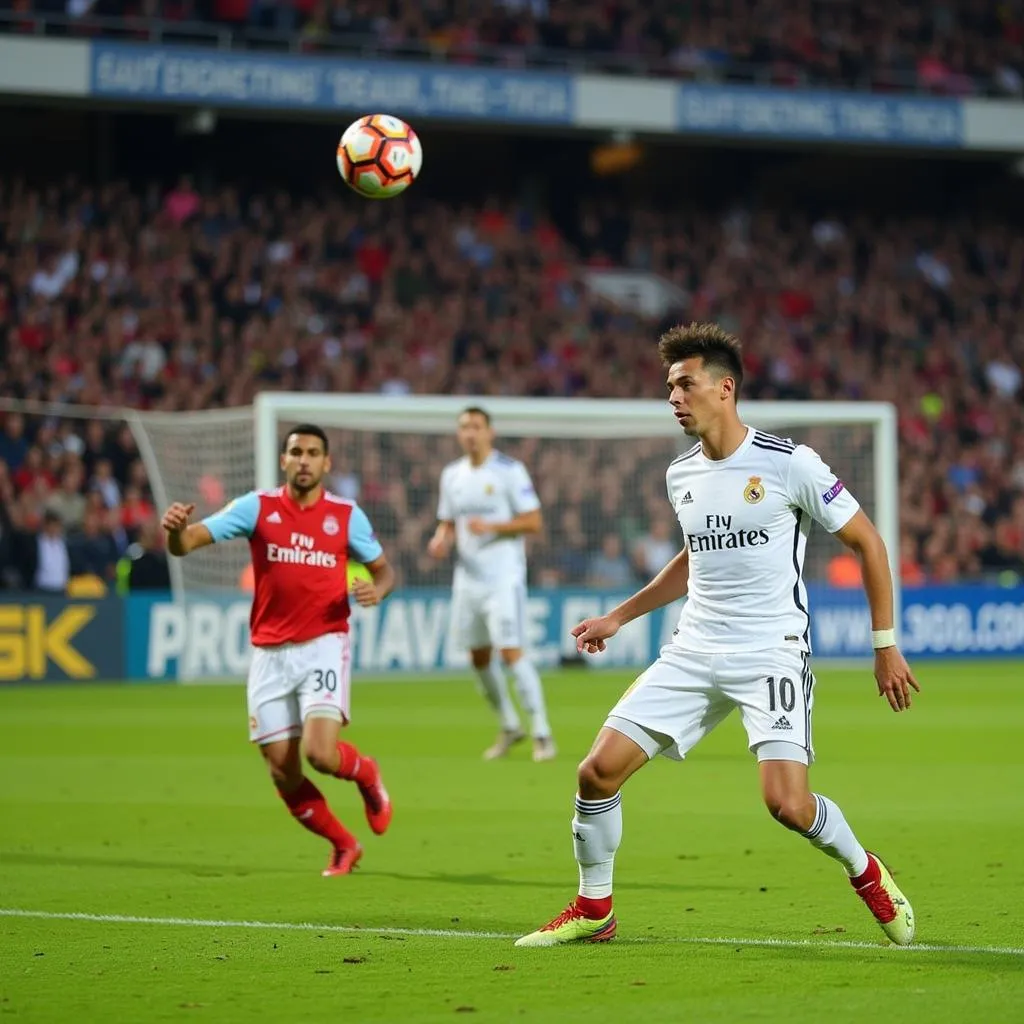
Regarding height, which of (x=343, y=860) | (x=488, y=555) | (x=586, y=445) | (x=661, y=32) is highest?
(x=661, y=32)

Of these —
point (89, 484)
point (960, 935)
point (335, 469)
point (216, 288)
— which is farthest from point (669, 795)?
point (216, 288)

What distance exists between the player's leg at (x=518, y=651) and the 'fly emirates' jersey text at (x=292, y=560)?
484 cm

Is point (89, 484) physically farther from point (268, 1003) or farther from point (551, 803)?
point (268, 1003)

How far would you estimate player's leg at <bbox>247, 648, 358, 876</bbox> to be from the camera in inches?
330

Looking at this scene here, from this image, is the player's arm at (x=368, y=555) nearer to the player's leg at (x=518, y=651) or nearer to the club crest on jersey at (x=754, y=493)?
the club crest on jersey at (x=754, y=493)

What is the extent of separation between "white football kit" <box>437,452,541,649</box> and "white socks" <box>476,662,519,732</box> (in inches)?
8.4

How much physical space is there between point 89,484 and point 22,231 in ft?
20.2

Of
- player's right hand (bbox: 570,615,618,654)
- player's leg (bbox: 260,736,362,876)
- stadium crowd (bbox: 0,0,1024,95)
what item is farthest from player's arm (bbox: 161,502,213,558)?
stadium crowd (bbox: 0,0,1024,95)

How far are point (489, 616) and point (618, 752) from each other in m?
7.52

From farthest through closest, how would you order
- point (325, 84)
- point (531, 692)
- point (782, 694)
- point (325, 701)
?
point (325, 84) → point (531, 692) → point (325, 701) → point (782, 694)

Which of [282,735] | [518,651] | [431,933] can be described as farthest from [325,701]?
[518,651]

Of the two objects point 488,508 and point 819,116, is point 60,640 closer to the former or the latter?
point 488,508

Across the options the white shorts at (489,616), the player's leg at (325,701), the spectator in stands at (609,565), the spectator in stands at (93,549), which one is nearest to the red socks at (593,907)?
the player's leg at (325,701)

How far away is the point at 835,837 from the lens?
20.4 ft
